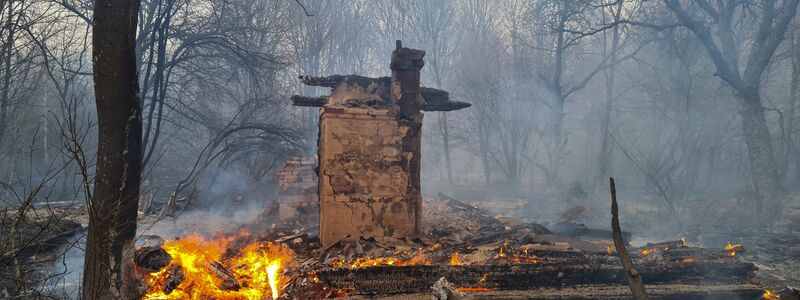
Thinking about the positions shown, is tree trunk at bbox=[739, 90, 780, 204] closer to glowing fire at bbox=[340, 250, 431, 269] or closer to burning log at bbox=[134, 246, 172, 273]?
glowing fire at bbox=[340, 250, 431, 269]

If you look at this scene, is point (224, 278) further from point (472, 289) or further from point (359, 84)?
point (359, 84)

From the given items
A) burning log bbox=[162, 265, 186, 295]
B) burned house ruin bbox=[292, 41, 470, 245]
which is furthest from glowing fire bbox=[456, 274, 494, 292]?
burning log bbox=[162, 265, 186, 295]

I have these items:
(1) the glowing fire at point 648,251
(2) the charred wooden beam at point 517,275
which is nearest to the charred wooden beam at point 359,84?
(2) the charred wooden beam at point 517,275

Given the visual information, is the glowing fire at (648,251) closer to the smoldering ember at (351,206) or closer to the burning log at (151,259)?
the smoldering ember at (351,206)

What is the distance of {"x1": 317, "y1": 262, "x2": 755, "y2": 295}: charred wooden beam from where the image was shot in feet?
20.0

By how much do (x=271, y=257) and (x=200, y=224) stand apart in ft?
19.8

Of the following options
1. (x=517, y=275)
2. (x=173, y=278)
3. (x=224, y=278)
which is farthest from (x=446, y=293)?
(x=173, y=278)

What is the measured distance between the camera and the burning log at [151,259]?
6.19 metres

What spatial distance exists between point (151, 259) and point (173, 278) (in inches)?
16.3

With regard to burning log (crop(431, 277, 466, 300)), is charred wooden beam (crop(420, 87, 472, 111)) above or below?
above

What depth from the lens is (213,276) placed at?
632cm

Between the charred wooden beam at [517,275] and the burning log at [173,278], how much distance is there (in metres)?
2.03

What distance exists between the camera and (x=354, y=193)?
8.70 meters

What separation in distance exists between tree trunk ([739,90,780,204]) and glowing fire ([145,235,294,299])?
11218 mm
